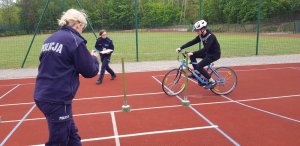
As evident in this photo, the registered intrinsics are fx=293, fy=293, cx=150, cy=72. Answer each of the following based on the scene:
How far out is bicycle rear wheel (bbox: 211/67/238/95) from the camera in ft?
24.3

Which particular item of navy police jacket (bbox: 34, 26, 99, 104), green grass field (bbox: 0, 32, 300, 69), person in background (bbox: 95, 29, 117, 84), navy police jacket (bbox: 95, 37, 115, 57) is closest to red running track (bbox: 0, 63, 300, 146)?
person in background (bbox: 95, 29, 117, 84)

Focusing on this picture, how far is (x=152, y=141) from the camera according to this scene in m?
4.56

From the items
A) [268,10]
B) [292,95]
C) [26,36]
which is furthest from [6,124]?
[268,10]

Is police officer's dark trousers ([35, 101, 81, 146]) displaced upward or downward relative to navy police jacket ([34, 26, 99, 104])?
downward

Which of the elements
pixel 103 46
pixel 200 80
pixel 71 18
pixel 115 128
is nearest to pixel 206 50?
pixel 200 80

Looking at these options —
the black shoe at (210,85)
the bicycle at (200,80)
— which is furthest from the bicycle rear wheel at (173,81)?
the black shoe at (210,85)

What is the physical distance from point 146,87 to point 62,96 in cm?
549

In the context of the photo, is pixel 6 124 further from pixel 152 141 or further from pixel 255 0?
pixel 255 0

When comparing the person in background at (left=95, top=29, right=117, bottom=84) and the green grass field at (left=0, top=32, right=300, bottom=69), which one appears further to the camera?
the green grass field at (left=0, top=32, right=300, bottom=69)

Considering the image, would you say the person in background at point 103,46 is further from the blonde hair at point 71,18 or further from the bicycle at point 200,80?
the blonde hair at point 71,18

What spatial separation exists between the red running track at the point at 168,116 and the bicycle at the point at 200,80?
0.21m

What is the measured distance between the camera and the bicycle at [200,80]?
7.29 meters

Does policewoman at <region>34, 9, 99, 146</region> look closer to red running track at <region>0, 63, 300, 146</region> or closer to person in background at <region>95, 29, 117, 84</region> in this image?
red running track at <region>0, 63, 300, 146</region>

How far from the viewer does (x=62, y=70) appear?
2.90 metres
